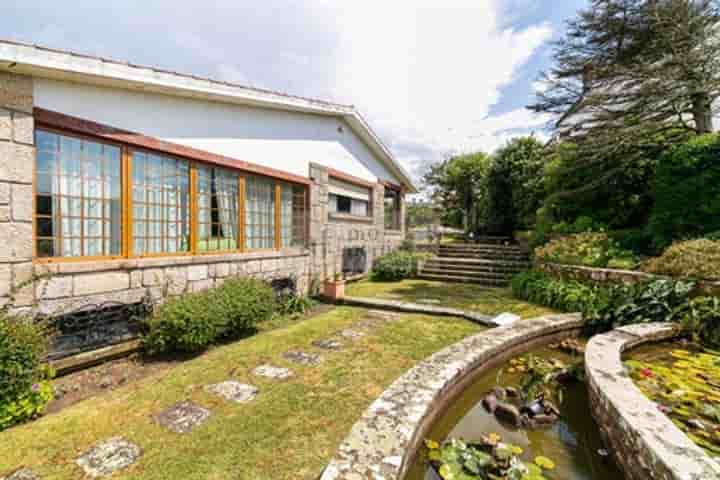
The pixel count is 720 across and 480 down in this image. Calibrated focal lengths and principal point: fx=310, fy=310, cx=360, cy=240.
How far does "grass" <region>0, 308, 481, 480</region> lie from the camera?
2.20 m

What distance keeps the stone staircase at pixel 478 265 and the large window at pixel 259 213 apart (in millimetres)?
6225

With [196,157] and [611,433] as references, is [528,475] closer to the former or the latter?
[611,433]

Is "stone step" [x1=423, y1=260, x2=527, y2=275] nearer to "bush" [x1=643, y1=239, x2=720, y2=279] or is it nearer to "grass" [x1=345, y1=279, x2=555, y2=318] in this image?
"grass" [x1=345, y1=279, x2=555, y2=318]

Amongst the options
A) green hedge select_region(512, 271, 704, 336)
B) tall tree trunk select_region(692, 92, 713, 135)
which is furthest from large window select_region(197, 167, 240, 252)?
tall tree trunk select_region(692, 92, 713, 135)

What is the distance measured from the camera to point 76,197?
392 centimetres

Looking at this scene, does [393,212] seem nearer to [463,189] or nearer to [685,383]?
[685,383]

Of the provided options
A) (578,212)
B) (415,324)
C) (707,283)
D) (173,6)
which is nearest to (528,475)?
(415,324)

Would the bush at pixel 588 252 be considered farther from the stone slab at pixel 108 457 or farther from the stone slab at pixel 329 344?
the stone slab at pixel 108 457

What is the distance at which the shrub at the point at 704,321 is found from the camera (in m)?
4.03

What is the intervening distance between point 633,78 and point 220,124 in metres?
9.84

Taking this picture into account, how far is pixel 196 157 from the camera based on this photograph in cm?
515

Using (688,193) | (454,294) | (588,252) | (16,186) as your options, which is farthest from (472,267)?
(16,186)

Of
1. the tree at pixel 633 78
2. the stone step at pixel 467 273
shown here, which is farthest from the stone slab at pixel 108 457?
the tree at pixel 633 78

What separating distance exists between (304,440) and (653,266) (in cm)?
651
